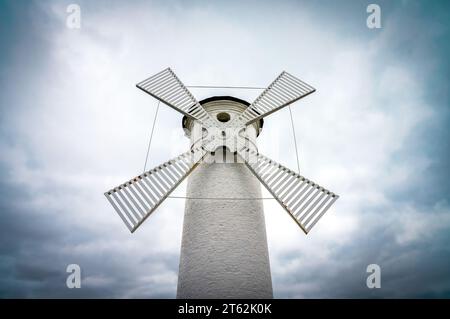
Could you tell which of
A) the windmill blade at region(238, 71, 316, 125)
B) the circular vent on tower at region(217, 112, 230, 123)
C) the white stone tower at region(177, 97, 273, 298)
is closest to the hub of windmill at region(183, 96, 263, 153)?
the circular vent on tower at region(217, 112, 230, 123)

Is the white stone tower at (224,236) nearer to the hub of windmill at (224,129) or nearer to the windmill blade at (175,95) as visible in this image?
the hub of windmill at (224,129)

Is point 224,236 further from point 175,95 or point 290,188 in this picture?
point 175,95

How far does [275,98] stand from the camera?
→ 282 inches

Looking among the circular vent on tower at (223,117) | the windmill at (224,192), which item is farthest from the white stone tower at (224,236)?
the circular vent on tower at (223,117)

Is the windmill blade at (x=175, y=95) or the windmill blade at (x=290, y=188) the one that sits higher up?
the windmill blade at (x=175, y=95)

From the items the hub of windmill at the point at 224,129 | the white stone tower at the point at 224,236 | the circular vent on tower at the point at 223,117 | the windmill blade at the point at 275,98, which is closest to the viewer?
the white stone tower at the point at 224,236

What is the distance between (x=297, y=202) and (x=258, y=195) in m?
1.16

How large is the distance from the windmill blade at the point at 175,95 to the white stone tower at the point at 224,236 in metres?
0.76

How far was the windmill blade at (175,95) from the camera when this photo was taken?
6.91 m

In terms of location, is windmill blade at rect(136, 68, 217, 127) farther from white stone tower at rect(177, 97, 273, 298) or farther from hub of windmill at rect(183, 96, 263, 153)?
white stone tower at rect(177, 97, 273, 298)

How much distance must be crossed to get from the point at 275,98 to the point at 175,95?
2.73 m

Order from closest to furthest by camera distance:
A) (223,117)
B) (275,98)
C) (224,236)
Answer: (224,236) → (275,98) → (223,117)

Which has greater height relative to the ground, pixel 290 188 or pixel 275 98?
pixel 275 98

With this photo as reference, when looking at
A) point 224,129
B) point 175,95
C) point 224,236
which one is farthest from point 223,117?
point 224,236
